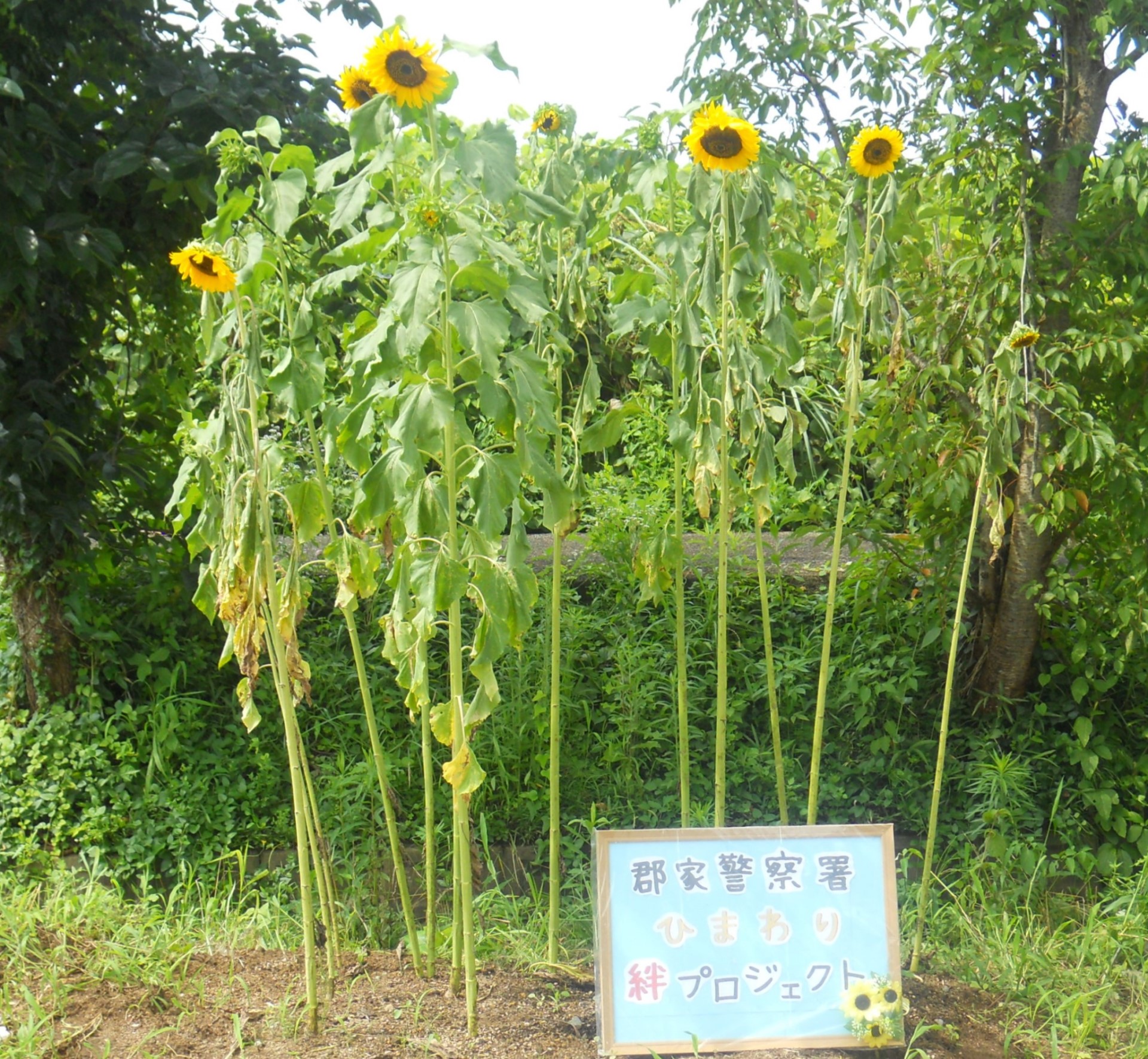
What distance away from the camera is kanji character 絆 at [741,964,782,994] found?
262cm

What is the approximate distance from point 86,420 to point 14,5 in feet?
4.51

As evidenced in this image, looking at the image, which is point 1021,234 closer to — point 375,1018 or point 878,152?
point 878,152

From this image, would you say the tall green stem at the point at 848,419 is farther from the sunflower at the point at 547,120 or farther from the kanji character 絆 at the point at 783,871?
the sunflower at the point at 547,120

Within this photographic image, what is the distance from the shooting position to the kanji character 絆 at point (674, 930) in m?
2.62

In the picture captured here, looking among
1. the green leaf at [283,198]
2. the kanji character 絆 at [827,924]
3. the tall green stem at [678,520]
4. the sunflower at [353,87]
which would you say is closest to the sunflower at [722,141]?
the tall green stem at [678,520]

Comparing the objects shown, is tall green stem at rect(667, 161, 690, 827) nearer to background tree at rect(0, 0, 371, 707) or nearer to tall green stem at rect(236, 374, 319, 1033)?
tall green stem at rect(236, 374, 319, 1033)

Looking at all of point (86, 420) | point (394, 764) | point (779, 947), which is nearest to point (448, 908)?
point (394, 764)

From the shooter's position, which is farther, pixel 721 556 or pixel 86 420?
pixel 86 420

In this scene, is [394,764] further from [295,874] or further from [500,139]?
[500,139]

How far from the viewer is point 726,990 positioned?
2607 mm

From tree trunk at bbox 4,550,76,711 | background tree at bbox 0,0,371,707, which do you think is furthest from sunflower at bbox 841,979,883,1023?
tree trunk at bbox 4,550,76,711

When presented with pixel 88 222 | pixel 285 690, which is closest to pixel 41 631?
pixel 88 222

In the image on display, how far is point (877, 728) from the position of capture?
4.16 metres

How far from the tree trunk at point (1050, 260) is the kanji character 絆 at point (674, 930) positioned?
1771 millimetres
